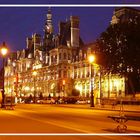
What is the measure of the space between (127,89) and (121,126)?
70503mm

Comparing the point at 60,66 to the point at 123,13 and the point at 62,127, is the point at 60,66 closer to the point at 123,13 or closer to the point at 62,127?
the point at 123,13

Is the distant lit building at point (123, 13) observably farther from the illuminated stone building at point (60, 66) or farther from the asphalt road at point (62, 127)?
the asphalt road at point (62, 127)

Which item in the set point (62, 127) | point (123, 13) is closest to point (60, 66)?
point (123, 13)

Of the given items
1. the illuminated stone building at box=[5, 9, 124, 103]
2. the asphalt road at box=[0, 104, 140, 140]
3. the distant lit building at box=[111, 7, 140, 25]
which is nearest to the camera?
the asphalt road at box=[0, 104, 140, 140]

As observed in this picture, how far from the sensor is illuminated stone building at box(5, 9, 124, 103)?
10850 centimetres

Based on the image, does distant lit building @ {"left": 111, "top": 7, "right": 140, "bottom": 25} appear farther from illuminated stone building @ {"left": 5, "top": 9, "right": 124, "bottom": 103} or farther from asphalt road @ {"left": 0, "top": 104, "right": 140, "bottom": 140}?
asphalt road @ {"left": 0, "top": 104, "right": 140, "bottom": 140}

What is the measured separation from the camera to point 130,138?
1372 cm

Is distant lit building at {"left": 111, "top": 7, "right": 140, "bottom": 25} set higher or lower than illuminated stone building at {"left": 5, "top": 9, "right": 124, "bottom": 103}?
higher

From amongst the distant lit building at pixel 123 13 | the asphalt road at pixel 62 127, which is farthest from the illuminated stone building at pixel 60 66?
→ the asphalt road at pixel 62 127

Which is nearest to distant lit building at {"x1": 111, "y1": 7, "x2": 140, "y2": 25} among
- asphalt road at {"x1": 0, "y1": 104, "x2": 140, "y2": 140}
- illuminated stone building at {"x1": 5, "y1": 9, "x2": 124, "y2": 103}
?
illuminated stone building at {"x1": 5, "y1": 9, "x2": 124, "y2": 103}

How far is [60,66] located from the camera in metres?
117

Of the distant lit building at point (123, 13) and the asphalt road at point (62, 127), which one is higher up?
the distant lit building at point (123, 13)

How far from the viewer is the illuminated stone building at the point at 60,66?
4272 inches

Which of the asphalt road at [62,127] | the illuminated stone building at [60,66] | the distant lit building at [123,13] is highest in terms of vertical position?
the distant lit building at [123,13]
